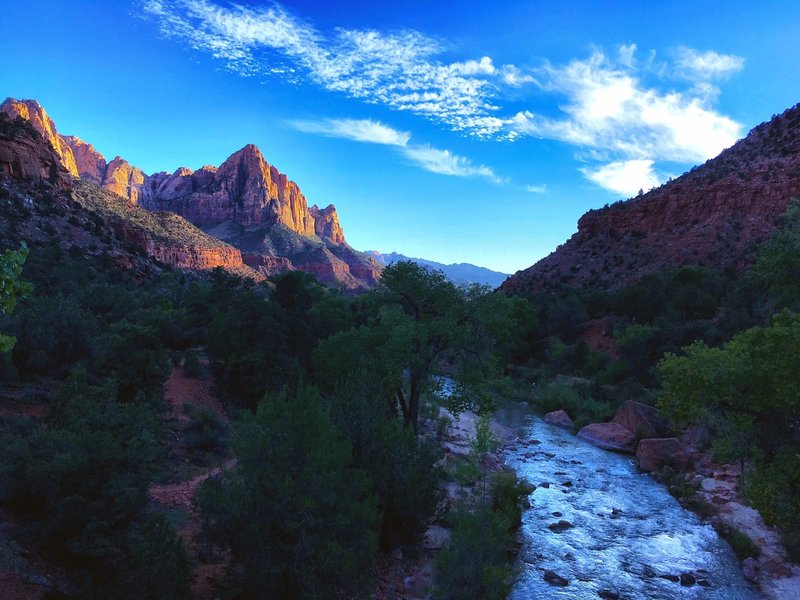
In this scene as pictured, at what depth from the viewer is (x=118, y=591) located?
7.31 meters

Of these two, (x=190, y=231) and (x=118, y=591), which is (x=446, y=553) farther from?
(x=190, y=231)

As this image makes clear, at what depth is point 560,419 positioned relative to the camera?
31828 millimetres

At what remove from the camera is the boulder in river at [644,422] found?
25.3 metres

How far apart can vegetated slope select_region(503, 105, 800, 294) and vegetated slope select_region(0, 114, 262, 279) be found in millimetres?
56319

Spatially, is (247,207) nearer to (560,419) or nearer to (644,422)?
(560,419)

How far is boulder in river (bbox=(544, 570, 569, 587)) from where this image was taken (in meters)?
12.4

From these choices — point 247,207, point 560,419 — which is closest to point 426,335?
point 560,419

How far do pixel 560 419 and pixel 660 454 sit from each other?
9.81 meters

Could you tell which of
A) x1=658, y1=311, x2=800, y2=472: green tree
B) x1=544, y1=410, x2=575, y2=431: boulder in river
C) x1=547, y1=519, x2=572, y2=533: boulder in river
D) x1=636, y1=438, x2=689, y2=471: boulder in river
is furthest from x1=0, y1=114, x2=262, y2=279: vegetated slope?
x1=658, y1=311, x2=800, y2=472: green tree

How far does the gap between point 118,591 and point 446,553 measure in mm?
5681

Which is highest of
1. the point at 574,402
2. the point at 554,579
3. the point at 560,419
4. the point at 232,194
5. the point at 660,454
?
the point at 232,194

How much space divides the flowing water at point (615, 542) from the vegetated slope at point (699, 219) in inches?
1629

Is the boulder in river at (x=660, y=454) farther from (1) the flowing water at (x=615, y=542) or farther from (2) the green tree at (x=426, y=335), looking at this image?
(2) the green tree at (x=426, y=335)

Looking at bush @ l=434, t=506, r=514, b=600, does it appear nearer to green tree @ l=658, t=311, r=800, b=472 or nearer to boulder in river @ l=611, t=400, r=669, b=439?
green tree @ l=658, t=311, r=800, b=472
